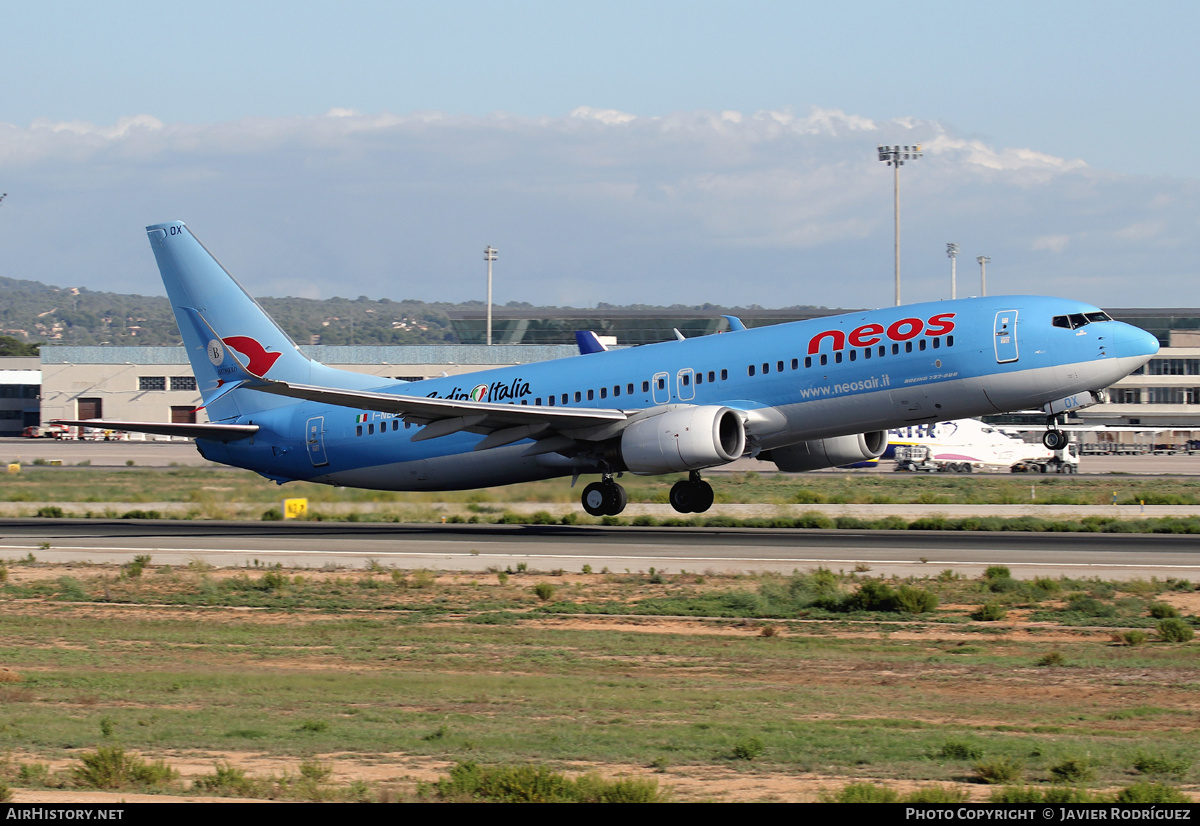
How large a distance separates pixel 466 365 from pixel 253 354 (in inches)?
2276

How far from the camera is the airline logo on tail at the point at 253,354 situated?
41.3 meters

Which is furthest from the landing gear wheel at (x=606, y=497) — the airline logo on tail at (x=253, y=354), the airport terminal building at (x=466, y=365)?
the airport terminal building at (x=466, y=365)

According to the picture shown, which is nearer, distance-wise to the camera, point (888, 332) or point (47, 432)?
point (888, 332)

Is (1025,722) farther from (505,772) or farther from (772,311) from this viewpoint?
(772,311)

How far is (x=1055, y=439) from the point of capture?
31.2 metres

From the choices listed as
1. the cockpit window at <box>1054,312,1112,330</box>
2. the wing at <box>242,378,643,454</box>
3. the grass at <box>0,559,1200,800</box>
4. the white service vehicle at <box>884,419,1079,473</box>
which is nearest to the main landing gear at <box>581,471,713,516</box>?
the wing at <box>242,378,643,454</box>

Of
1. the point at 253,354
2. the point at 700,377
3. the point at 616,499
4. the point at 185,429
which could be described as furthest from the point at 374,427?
the point at 700,377

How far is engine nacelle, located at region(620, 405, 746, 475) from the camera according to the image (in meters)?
33.1

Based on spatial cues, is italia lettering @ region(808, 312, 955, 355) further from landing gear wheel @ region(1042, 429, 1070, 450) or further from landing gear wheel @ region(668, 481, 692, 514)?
landing gear wheel @ region(668, 481, 692, 514)

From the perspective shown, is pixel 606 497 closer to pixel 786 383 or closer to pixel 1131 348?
pixel 786 383

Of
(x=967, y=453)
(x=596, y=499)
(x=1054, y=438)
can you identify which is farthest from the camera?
(x=967, y=453)

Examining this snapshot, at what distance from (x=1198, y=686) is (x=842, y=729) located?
5.80 meters

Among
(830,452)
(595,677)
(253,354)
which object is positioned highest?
(253,354)

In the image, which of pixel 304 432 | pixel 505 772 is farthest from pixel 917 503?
pixel 505 772
